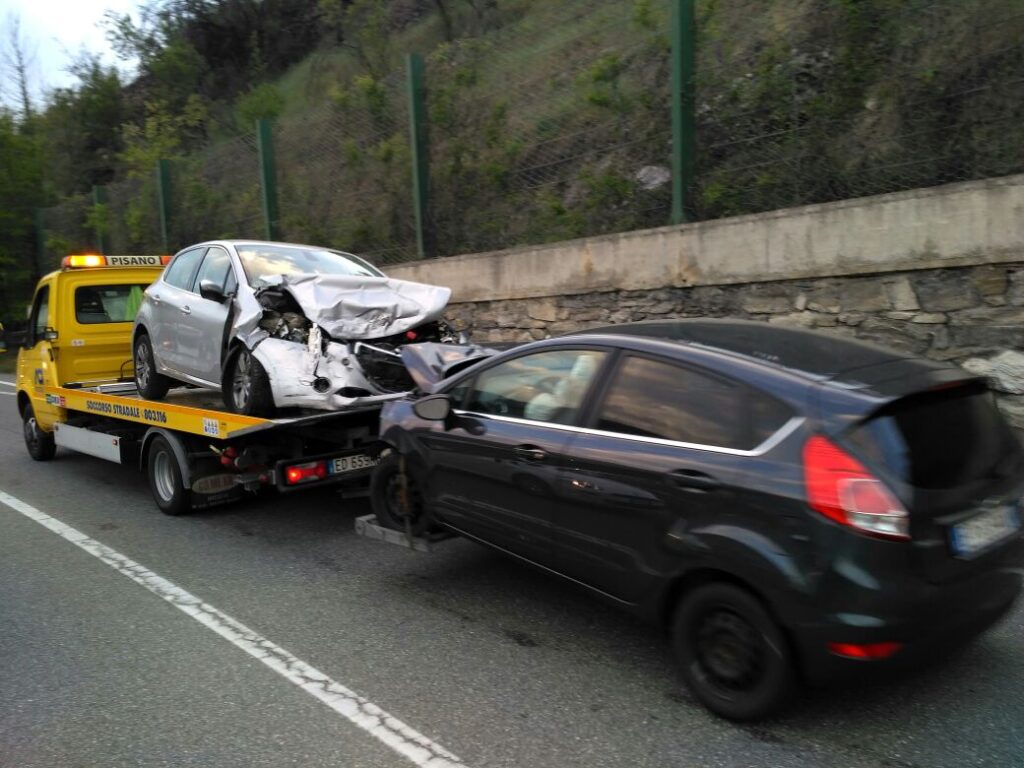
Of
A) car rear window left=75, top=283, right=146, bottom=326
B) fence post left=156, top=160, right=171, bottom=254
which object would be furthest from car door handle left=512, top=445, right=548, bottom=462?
fence post left=156, top=160, right=171, bottom=254

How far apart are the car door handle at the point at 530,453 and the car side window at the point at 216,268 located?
3.87 meters

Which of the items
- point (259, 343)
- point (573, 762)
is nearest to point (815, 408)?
point (573, 762)

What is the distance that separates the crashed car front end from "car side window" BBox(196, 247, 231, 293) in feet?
1.98

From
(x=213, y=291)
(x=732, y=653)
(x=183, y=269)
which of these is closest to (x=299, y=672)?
(x=732, y=653)

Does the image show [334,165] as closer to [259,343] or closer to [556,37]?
[556,37]

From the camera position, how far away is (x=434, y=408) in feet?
14.7

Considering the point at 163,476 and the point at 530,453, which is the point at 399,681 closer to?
the point at 530,453

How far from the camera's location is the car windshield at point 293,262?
22.3 ft

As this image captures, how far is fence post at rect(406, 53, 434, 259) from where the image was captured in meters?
12.1

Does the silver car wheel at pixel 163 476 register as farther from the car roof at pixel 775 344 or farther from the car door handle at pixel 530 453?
the car roof at pixel 775 344

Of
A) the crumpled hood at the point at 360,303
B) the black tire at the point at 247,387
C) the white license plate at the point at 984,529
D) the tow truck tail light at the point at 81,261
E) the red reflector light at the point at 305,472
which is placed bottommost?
the red reflector light at the point at 305,472

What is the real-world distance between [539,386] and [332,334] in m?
2.35

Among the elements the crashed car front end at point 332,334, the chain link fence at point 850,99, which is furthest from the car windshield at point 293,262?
the chain link fence at point 850,99

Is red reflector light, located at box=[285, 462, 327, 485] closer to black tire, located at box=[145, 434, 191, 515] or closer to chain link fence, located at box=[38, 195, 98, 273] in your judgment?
black tire, located at box=[145, 434, 191, 515]
